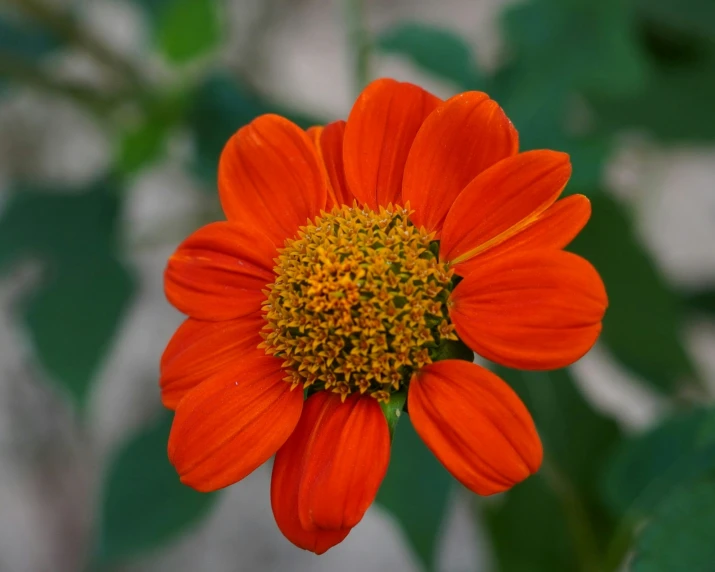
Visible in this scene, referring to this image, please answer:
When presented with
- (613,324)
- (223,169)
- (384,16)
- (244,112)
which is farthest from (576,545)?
(384,16)

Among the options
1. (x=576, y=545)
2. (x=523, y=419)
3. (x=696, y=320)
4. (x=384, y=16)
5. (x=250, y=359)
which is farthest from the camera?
(x=384, y=16)

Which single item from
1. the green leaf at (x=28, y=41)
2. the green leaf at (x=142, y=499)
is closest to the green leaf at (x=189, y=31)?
the green leaf at (x=28, y=41)

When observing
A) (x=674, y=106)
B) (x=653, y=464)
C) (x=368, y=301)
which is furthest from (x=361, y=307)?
(x=674, y=106)

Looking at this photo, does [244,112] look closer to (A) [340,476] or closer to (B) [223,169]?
(B) [223,169]

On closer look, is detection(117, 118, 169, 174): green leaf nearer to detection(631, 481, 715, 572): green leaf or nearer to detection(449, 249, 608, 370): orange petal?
detection(449, 249, 608, 370): orange petal

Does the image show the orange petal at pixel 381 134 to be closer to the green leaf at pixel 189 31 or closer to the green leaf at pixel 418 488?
the green leaf at pixel 418 488

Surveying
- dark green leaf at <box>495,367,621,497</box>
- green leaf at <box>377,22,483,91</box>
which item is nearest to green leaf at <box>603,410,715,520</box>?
dark green leaf at <box>495,367,621,497</box>

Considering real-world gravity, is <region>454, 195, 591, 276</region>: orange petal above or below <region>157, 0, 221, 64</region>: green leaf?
above
